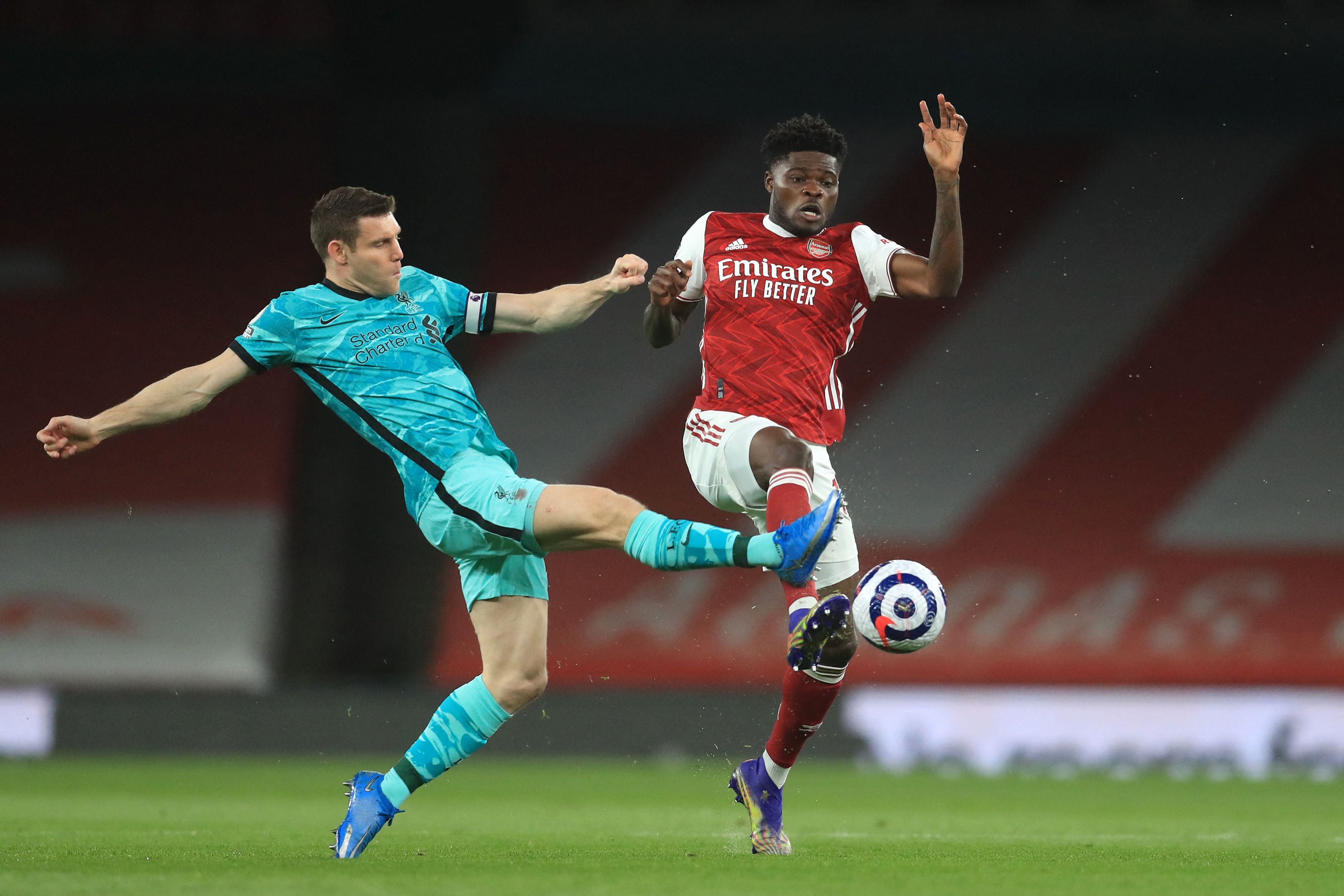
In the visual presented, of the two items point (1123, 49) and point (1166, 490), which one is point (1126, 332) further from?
point (1123, 49)

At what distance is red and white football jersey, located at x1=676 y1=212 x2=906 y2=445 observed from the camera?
5691mm

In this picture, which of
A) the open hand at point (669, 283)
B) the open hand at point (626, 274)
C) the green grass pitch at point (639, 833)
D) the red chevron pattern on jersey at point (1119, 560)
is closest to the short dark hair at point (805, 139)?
the open hand at point (669, 283)

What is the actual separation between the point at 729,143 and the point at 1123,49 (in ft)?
10.2

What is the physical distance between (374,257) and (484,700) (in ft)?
4.71

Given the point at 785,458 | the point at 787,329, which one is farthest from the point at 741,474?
the point at 787,329

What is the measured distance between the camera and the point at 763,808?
221 inches

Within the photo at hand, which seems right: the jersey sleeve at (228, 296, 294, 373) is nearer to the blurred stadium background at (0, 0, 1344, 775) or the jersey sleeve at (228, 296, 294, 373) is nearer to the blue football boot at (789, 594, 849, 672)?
the blue football boot at (789, 594, 849, 672)

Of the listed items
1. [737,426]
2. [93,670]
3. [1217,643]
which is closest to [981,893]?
[737,426]

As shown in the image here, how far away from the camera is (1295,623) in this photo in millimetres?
13172

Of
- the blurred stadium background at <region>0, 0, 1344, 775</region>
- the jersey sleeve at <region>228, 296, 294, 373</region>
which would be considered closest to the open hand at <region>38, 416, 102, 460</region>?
the jersey sleeve at <region>228, 296, 294, 373</region>

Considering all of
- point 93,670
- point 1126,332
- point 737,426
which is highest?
point 737,426

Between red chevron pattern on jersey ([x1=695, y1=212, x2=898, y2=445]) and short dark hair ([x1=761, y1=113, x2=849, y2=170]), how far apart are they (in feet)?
0.87

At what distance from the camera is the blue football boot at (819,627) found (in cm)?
470

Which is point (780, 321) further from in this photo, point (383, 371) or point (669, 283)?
point (383, 371)
